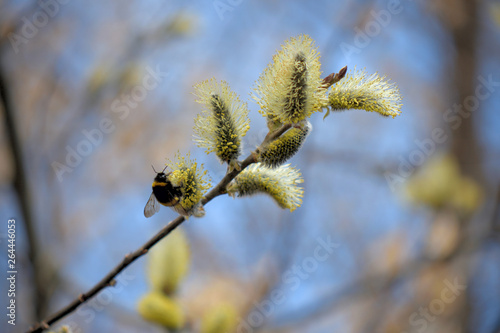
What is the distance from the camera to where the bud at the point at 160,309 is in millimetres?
1262

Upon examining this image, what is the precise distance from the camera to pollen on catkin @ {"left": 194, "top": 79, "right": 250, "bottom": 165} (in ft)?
2.89

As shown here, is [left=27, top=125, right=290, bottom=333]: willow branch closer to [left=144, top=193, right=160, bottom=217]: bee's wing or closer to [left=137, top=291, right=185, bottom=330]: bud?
[left=144, top=193, right=160, bottom=217]: bee's wing

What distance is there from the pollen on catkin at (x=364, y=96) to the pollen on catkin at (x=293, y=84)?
1.2 inches

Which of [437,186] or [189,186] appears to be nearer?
[189,186]

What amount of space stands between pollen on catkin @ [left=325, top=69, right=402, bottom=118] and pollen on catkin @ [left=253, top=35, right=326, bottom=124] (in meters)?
0.03

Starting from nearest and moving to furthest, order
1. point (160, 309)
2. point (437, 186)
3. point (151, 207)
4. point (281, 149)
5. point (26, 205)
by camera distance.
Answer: point (281, 149) → point (151, 207) → point (160, 309) → point (26, 205) → point (437, 186)

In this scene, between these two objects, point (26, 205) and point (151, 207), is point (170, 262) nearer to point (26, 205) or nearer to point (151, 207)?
point (151, 207)

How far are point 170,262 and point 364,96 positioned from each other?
0.73 m

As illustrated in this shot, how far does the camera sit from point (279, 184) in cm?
93

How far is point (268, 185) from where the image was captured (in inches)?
36.3

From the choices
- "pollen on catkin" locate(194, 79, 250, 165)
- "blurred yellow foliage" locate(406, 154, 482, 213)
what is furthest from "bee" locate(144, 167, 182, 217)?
"blurred yellow foliage" locate(406, 154, 482, 213)

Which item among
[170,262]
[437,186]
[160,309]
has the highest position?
[437,186]

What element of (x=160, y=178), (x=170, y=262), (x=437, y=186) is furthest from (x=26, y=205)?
(x=437, y=186)

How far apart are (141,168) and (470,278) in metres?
3.13
